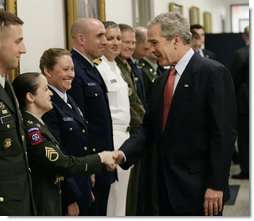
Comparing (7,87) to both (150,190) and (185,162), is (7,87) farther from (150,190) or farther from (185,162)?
(150,190)

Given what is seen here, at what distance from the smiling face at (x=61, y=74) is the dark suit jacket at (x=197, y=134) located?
237mm

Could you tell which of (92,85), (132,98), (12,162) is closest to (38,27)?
(92,85)

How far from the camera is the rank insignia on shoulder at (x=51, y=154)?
1.10m

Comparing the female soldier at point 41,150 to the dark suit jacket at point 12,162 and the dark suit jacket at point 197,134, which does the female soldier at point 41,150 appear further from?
the dark suit jacket at point 197,134

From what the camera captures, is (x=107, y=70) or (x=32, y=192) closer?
(x=32, y=192)

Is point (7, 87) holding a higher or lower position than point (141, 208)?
higher

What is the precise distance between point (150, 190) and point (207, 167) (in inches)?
32.0

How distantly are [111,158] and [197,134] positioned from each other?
191 mm

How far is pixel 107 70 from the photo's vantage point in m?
1.69

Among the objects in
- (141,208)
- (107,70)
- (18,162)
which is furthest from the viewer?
(141,208)

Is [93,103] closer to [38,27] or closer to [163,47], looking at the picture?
[38,27]

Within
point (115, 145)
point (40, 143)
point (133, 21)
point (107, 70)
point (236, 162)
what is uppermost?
point (133, 21)

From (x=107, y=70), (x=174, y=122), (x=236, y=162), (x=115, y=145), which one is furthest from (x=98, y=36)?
(x=236, y=162)

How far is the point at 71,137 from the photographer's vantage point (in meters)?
1.31
